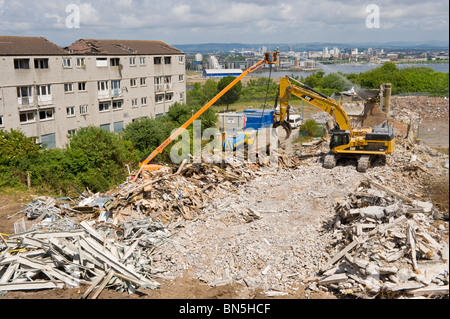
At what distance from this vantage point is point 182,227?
11.8 m

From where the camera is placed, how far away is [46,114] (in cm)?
2416

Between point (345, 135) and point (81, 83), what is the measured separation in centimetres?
1801

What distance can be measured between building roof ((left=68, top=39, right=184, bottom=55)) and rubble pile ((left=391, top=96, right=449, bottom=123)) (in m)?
18.2

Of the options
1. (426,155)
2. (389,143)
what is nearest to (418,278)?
(389,143)

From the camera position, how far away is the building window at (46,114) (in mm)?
23859

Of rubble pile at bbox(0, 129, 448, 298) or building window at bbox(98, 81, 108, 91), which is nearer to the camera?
rubble pile at bbox(0, 129, 448, 298)

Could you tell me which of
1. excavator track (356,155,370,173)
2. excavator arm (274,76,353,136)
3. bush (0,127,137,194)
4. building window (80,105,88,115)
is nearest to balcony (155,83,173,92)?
building window (80,105,88,115)

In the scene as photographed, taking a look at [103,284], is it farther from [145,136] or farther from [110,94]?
[110,94]

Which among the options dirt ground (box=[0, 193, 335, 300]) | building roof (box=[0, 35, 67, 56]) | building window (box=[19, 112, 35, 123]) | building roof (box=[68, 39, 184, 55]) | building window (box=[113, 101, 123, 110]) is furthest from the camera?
building window (box=[113, 101, 123, 110])

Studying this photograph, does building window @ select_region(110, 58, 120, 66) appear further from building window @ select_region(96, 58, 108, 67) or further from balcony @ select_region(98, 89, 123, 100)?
balcony @ select_region(98, 89, 123, 100)

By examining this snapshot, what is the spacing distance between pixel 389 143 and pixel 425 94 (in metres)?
25.8

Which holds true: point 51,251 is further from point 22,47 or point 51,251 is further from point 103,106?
point 103,106

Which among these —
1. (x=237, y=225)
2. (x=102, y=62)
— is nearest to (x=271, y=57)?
(x=237, y=225)

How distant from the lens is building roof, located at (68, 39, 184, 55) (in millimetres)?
26556
